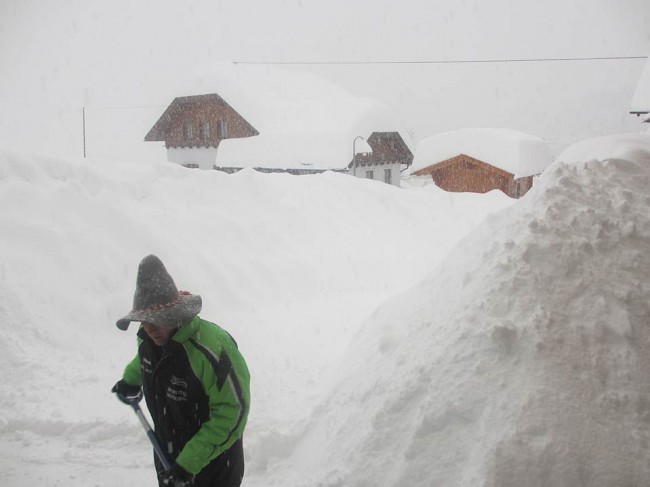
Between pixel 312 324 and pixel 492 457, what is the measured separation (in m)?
3.83

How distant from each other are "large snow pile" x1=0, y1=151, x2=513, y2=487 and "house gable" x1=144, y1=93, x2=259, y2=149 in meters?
14.7

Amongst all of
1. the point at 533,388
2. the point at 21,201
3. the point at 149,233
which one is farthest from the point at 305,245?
the point at 533,388

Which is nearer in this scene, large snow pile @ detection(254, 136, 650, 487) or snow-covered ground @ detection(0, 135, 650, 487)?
large snow pile @ detection(254, 136, 650, 487)

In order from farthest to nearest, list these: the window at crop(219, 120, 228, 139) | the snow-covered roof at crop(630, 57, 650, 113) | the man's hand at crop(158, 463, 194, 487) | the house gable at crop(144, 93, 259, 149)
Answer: the window at crop(219, 120, 228, 139) < the house gable at crop(144, 93, 259, 149) < the snow-covered roof at crop(630, 57, 650, 113) < the man's hand at crop(158, 463, 194, 487)

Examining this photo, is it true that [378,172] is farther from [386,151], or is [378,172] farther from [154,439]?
[154,439]

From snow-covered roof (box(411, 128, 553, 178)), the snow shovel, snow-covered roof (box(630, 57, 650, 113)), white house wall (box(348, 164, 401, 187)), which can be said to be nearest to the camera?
the snow shovel

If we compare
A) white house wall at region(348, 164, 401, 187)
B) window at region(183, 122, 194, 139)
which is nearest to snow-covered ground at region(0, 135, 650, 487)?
white house wall at region(348, 164, 401, 187)

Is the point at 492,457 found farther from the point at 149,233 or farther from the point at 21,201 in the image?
the point at 21,201

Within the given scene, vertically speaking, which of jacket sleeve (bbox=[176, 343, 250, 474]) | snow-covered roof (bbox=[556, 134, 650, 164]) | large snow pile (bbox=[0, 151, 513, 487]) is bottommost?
large snow pile (bbox=[0, 151, 513, 487])

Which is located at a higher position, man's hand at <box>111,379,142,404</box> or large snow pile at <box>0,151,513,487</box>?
man's hand at <box>111,379,142,404</box>

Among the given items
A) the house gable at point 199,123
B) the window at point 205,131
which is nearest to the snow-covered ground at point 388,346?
the house gable at point 199,123

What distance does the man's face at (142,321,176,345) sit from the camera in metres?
2.29

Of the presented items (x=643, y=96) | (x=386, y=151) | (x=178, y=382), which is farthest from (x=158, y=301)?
(x=386, y=151)

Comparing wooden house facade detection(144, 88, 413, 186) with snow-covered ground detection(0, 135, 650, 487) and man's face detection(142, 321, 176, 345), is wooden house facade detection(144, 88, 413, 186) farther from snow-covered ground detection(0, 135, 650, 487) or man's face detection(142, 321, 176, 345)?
man's face detection(142, 321, 176, 345)
